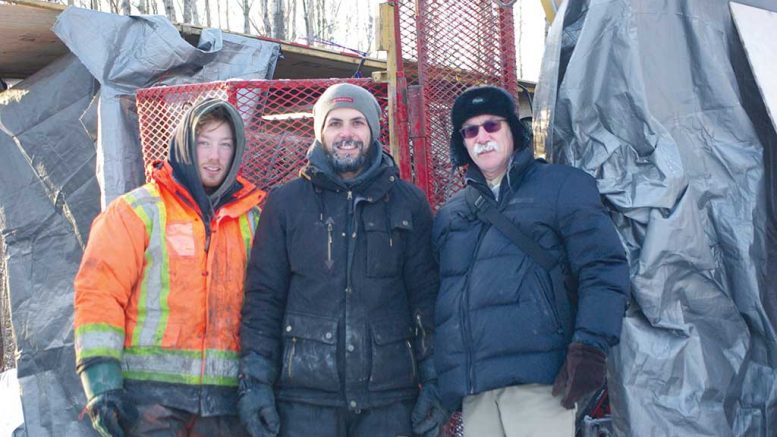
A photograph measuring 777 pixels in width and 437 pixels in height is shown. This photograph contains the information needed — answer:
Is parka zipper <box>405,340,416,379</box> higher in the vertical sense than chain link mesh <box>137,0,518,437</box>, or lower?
lower

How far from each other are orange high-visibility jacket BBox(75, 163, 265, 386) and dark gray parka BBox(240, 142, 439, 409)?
0.41 ft

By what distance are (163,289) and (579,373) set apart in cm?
163

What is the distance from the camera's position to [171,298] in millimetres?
3084

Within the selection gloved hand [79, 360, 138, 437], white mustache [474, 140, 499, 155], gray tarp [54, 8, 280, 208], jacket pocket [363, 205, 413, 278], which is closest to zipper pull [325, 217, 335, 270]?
jacket pocket [363, 205, 413, 278]

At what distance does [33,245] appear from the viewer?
5.45 metres

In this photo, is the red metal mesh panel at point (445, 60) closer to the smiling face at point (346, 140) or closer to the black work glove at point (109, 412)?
the smiling face at point (346, 140)

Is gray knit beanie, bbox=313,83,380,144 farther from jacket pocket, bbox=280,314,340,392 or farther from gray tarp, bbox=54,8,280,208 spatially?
gray tarp, bbox=54,8,280,208

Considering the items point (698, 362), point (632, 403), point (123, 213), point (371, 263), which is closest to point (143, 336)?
point (123, 213)

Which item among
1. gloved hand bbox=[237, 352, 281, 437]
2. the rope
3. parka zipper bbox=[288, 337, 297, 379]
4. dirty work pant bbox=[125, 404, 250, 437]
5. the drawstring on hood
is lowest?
dirty work pant bbox=[125, 404, 250, 437]

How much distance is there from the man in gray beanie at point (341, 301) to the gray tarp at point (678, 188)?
869mm

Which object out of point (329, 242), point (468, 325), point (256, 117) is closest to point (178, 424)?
point (329, 242)

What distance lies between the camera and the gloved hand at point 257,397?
2.97 m

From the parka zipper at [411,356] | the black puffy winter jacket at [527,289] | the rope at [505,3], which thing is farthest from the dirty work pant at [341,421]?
the rope at [505,3]

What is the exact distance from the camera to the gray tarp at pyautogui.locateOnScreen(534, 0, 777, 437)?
3.29 metres
